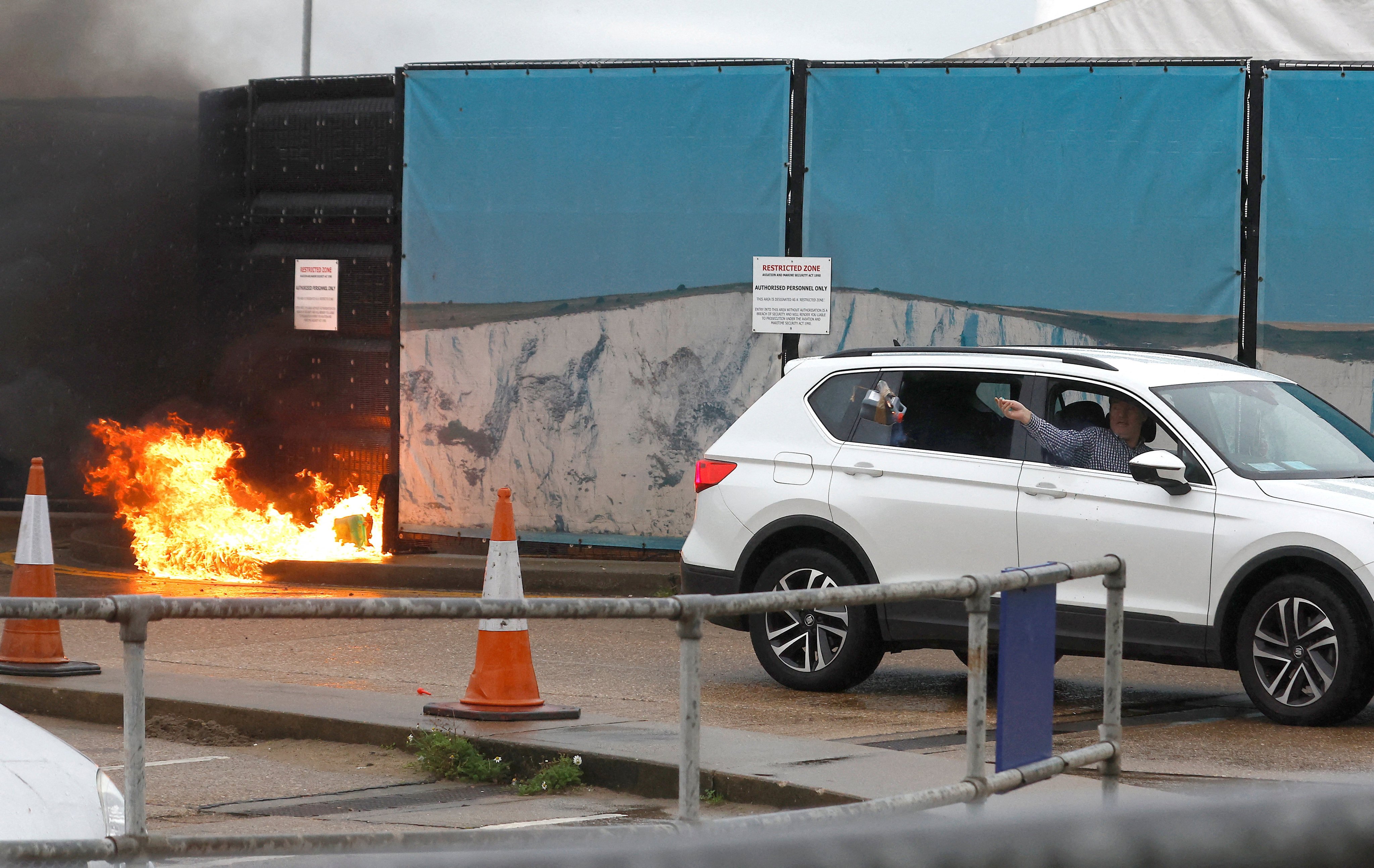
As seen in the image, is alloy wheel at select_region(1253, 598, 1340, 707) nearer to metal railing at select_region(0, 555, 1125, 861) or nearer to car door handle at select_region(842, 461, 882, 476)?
car door handle at select_region(842, 461, 882, 476)

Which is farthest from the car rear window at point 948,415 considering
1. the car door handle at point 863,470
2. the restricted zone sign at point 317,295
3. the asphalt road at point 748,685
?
the restricted zone sign at point 317,295

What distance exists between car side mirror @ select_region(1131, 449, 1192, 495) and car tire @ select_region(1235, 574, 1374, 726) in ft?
1.93

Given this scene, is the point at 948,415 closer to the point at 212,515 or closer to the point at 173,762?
the point at 173,762

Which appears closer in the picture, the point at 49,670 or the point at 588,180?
the point at 49,670

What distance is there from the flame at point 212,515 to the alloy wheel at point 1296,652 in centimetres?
805

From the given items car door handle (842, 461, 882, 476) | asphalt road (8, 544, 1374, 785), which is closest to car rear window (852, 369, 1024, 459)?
car door handle (842, 461, 882, 476)

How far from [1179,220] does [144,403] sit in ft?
33.0

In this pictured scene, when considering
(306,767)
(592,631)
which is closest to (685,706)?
(306,767)

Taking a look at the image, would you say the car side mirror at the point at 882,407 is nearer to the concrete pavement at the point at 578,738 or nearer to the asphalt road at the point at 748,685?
the asphalt road at the point at 748,685

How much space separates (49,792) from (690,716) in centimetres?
144

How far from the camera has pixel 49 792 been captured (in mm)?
3670

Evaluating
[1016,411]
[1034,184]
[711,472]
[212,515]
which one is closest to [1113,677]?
[1016,411]

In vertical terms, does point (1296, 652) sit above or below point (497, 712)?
above

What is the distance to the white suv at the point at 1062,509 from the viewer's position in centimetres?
745
